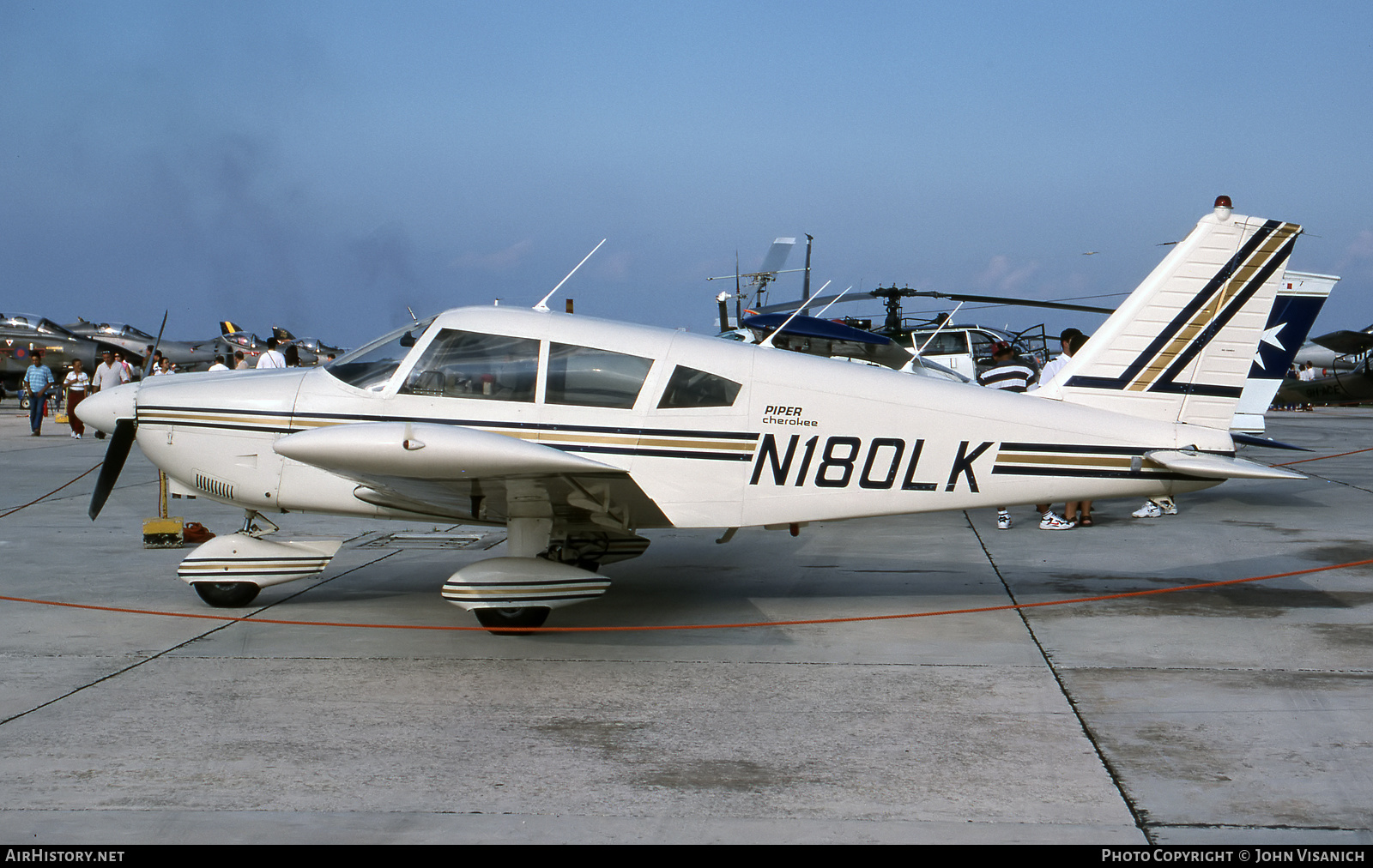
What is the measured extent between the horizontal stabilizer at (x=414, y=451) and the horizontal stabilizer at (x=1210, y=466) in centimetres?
381

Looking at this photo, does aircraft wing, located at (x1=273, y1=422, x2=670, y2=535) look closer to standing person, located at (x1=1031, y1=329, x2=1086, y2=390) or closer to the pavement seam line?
the pavement seam line

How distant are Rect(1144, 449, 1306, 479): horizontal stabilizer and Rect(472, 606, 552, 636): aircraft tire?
3.96m

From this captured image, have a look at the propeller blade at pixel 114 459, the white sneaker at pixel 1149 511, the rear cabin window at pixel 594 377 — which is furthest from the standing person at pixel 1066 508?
the propeller blade at pixel 114 459

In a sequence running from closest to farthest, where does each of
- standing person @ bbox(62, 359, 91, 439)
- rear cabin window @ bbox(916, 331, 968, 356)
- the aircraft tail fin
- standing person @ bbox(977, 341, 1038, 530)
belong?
the aircraft tail fin < standing person @ bbox(977, 341, 1038, 530) < rear cabin window @ bbox(916, 331, 968, 356) < standing person @ bbox(62, 359, 91, 439)

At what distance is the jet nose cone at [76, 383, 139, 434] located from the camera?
7598 mm

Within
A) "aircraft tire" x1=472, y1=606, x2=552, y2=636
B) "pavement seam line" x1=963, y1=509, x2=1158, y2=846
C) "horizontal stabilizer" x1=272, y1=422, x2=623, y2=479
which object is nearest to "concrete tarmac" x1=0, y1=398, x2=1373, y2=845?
"pavement seam line" x1=963, y1=509, x2=1158, y2=846

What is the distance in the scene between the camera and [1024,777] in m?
4.40

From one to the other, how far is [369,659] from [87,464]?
1367cm

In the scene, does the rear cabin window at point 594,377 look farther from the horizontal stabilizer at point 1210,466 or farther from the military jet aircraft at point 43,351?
the military jet aircraft at point 43,351

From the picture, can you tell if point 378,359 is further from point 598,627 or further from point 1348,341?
point 1348,341

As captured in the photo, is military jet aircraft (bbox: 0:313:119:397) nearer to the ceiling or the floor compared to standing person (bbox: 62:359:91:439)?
nearer to the floor

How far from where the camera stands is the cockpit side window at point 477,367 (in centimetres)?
698
